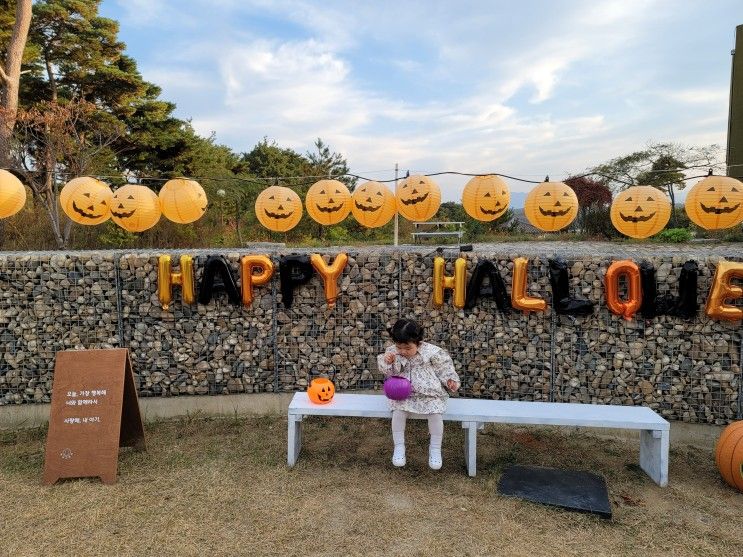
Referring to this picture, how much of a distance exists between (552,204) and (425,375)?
2229mm

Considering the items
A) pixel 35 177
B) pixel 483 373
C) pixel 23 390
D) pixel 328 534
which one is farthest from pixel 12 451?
pixel 35 177

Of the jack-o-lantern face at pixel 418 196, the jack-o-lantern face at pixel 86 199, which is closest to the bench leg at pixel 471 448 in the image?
the jack-o-lantern face at pixel 418 196

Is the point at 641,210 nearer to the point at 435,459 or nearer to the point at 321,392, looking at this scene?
the point at 435,459

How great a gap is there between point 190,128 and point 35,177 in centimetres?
661

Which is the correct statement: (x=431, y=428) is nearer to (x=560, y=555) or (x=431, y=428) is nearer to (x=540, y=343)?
(x=560, y=555)

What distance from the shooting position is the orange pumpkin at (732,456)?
3.75 meters

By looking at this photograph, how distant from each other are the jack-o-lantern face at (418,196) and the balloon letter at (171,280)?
2.26m

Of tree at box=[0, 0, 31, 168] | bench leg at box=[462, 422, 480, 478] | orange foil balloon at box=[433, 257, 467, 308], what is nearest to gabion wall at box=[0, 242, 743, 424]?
orange foil balloon at box=[433, 257, 467, 308]

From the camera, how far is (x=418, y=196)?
521cm

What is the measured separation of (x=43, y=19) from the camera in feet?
47.5

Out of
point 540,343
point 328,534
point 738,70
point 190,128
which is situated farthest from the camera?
point 190,128

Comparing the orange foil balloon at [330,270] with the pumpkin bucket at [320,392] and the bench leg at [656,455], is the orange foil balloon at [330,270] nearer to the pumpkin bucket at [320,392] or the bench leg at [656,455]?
the pumpkin bucket at [320,392]

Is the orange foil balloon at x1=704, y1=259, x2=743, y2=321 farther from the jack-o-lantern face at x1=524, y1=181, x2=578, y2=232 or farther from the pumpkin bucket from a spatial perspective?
the pumpkin bucket

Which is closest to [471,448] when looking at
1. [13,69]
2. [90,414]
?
[90,414]
